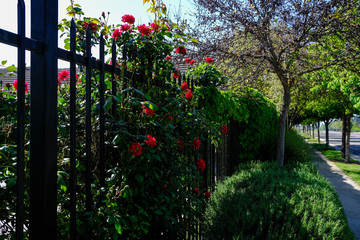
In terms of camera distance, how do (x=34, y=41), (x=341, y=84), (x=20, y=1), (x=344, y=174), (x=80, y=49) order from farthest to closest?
1. (x=344, y=174)
2. (x=341, y=84)
3. (x=80, y=49)
4. (x=34, y=41)
5. (x=20, y=1)

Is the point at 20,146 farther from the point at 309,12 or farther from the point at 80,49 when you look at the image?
the point at 309,12

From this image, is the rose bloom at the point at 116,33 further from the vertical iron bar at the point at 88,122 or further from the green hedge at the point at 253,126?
the green hedge at the point at 253,126

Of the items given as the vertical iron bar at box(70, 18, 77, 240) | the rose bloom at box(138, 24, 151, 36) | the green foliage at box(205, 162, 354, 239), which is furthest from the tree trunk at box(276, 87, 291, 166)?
the vertical iron bar at box(70, 18, 77, 240)

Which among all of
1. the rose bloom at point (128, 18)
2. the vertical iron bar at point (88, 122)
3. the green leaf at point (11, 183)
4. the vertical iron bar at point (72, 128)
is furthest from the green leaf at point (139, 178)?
the rose bloom at point (128, 18)

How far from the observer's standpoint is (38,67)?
141 centimetres

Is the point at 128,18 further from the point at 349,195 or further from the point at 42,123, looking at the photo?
the point at 349,195

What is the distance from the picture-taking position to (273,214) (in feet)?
9.91

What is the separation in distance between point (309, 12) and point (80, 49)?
477 cm

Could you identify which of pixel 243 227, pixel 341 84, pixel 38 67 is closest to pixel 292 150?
pixel 341 84

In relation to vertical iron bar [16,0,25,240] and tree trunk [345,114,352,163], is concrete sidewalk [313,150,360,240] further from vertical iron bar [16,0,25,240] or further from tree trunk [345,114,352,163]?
vertical iron bar [16,0,25,240]

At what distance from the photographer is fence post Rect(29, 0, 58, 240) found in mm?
1403

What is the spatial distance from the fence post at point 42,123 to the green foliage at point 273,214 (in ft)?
5.57

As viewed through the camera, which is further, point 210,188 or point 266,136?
point 266,136

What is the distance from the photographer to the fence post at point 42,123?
4.60ft
